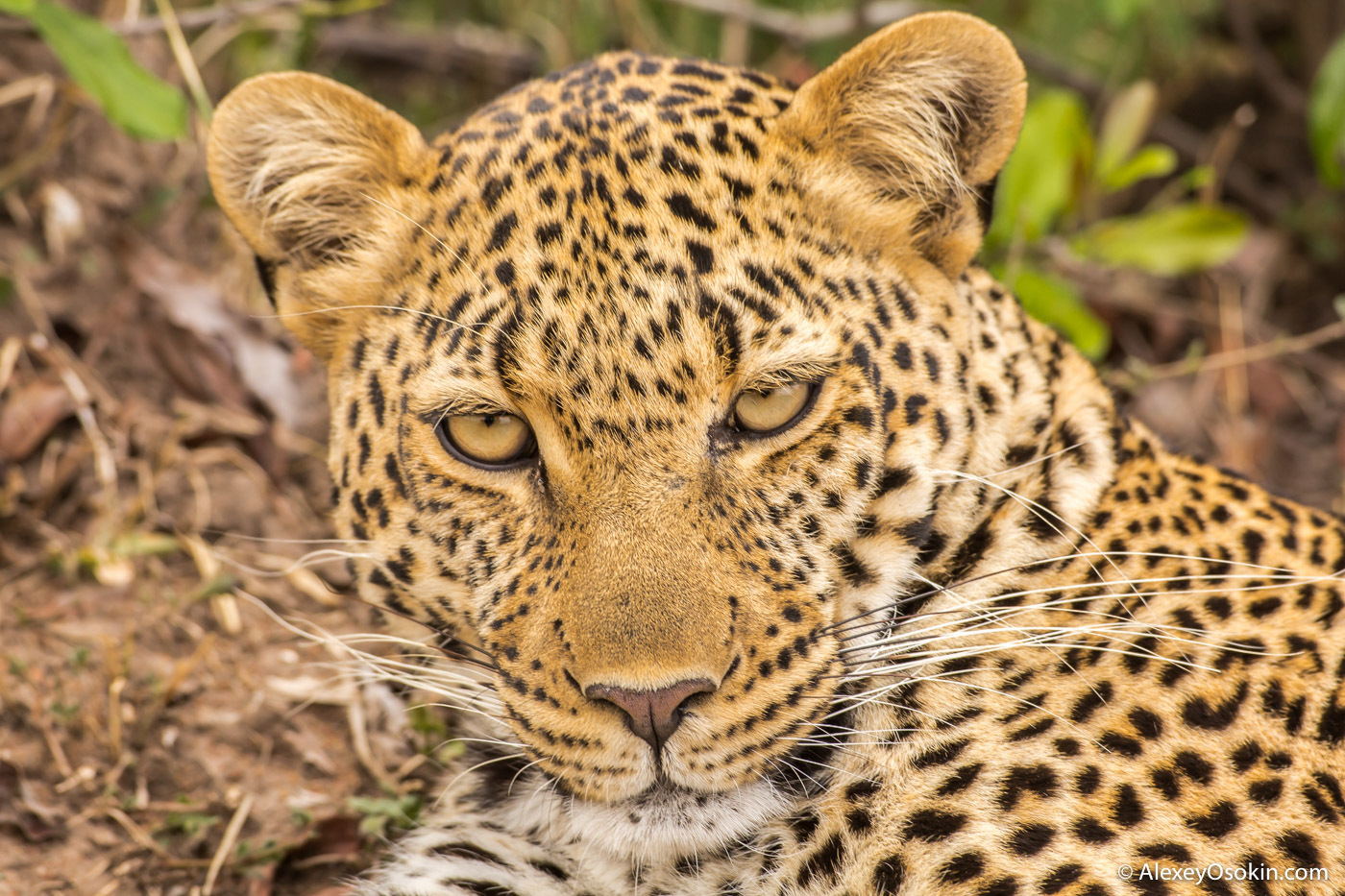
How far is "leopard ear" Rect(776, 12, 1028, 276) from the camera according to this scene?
11.2 ft

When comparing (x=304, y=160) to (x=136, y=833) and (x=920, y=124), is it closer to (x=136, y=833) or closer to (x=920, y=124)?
(x=920, y=124)

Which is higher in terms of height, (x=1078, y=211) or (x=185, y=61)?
(x=185, y=61)

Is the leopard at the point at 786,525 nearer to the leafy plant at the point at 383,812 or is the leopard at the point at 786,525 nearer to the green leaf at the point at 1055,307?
the leafy plant at the point at 383,812

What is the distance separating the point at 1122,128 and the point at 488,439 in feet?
14.5

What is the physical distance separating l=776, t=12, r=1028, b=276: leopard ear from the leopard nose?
1337 mm

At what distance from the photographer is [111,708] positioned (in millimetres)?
4438

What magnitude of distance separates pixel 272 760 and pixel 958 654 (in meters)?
2.57

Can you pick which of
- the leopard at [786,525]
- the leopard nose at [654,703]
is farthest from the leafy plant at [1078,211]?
the leopard nose at [654,703]

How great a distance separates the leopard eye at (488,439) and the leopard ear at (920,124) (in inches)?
40.1

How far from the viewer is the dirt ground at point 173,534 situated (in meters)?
4.26

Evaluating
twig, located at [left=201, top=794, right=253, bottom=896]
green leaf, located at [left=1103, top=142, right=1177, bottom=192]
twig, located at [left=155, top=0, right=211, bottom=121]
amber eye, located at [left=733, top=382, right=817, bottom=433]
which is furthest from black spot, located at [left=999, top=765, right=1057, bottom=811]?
green leaf, located at [left=1103, top=142, right=1177, bottom=192]

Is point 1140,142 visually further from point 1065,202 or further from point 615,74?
point 615,74

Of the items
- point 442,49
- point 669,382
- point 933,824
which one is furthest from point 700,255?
point 442,49

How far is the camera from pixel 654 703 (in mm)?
2947
